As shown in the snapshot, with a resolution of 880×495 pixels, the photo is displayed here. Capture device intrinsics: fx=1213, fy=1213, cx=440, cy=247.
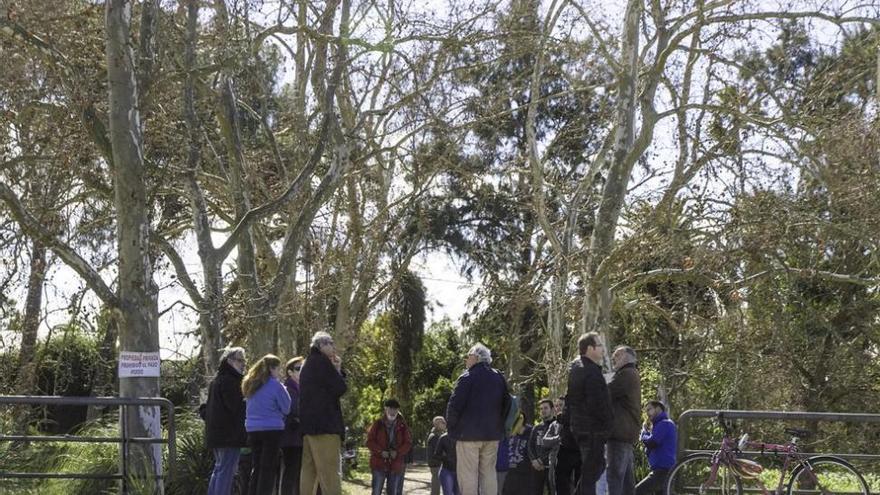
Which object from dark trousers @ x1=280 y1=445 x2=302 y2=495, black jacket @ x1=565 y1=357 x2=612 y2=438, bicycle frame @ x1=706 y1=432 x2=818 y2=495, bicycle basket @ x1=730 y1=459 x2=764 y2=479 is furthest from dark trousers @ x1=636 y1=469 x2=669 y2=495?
dark trousers @ x1=280 y1=445 x2=302 y2=495

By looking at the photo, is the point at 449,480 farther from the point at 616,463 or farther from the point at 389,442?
the point at 616,463

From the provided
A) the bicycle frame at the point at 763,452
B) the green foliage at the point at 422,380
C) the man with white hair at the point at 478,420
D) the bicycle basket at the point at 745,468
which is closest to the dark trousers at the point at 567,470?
the man with white hair at the point at 478,420

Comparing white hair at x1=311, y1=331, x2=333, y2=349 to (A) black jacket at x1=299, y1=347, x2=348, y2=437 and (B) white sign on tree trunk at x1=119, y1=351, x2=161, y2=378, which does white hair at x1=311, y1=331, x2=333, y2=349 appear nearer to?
(A) black jacket at x1=299, y1=347, x2=348, y2=437

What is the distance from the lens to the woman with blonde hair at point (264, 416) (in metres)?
11.8

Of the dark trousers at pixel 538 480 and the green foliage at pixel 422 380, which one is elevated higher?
the green foliage at pixel 422 380

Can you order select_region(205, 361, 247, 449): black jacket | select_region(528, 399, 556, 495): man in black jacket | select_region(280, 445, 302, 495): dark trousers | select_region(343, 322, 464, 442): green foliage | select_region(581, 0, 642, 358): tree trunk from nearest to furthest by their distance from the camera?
select_region(205, 361, 247, 449): black jacket < select_region(280, 445, 302, 495): dark trousers < select_region(528, 399, 556, 495): man in black jacket < select_region(581, 0, 642, 358): tree trunk < select_region(343, 322, 464, 442): green foliage

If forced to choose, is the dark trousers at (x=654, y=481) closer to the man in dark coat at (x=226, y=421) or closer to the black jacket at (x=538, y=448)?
the black jacket at (x=538, y=448)

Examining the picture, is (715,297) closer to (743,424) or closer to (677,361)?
(743,424)

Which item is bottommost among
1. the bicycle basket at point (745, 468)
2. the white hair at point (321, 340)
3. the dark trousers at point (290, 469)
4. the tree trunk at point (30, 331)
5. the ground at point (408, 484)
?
the ground at point (408, 484)

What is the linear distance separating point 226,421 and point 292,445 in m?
1.08

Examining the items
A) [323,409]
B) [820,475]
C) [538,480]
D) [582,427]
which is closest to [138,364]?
[323,409]

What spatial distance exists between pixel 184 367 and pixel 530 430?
9983 millimetres

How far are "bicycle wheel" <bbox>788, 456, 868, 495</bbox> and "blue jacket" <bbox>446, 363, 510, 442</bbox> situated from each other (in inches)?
121

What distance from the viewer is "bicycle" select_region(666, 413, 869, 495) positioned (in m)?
12.3
